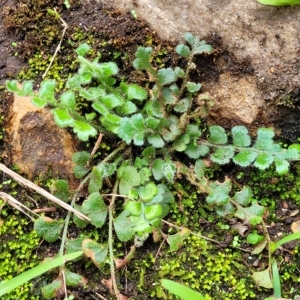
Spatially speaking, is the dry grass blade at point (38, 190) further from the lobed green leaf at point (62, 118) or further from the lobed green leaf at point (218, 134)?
the lobed green leaf at point (218, 134)

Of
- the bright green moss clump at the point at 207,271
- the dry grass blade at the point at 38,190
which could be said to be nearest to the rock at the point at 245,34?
the bright green moss clump at the point at 207,271

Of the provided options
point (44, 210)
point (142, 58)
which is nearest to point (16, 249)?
point (44, 210)

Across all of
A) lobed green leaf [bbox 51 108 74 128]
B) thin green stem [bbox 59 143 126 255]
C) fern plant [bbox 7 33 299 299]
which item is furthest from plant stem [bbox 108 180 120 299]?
lobed green leaf [bbox 51 108 74 128]

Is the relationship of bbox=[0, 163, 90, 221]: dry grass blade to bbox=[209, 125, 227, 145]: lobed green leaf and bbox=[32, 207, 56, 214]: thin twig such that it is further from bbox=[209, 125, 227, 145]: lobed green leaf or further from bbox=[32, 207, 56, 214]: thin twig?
bbox=[209, 125, 227, 145]: lobed green leaf

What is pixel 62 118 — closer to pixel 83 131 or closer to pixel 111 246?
pixel 83 131

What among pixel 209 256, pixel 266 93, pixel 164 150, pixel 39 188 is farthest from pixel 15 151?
pixel 266 93

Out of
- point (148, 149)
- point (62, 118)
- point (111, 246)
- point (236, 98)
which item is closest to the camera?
point (62, 118)
